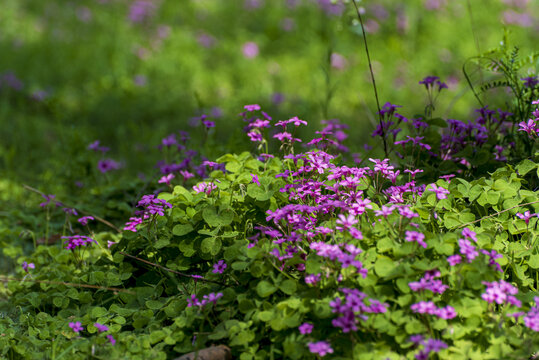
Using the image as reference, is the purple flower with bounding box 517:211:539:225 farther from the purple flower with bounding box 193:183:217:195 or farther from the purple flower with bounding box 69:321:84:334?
the purple flower with bounding box 69:321:84:334

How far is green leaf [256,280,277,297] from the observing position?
2.11 meters

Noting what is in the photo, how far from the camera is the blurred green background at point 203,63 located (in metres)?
5.89

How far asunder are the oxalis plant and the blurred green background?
94.0 inches

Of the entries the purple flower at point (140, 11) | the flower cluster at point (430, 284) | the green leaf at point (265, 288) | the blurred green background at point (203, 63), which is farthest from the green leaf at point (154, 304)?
the purple flower at point (140, 11)

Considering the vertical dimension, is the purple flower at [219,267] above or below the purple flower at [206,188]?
below

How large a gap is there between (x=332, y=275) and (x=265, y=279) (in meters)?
0.29

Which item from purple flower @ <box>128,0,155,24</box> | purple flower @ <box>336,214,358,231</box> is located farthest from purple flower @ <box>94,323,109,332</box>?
purple flower @ <box>128,0,155,24</box>

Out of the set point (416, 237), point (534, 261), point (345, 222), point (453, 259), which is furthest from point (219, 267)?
point (534, 261)

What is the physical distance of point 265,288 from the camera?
212 cm

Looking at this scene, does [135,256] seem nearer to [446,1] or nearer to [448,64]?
[448,64]

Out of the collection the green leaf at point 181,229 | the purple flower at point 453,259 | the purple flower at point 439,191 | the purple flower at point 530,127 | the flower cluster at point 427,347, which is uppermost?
the purple flower at point 530,127

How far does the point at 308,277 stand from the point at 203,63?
600cm

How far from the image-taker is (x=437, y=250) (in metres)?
2.07

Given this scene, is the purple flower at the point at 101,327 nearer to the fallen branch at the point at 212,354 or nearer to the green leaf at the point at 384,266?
the fallen branch at the point at 212,354
